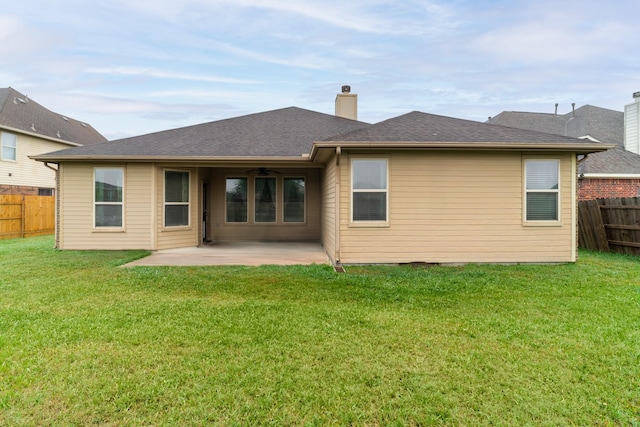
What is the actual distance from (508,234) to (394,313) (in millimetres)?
4770

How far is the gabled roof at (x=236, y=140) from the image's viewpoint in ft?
32.1

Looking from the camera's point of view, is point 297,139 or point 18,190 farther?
point 18,190

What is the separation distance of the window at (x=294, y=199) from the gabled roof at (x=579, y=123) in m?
11.7

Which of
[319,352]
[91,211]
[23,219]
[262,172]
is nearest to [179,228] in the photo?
[91,211]

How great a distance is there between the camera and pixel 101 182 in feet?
32.5

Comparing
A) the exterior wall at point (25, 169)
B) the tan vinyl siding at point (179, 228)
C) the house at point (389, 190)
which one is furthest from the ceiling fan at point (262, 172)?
the exterior wall at point (25, 169)

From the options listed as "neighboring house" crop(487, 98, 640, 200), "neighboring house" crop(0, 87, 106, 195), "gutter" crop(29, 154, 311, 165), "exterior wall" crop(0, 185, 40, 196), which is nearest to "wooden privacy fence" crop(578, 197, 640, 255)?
"neighboring house" crop(487, 98, 640, 200)

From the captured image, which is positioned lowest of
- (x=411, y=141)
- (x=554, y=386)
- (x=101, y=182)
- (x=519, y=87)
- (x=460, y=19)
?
(x=554, y=386)

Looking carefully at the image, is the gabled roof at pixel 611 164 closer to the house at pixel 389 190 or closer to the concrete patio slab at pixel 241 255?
the house at pixel 389 190

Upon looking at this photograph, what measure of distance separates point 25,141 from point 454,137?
19741 mm

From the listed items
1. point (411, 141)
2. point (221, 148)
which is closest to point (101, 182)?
point (221, 148)

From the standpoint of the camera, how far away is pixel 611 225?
9672 millimetres

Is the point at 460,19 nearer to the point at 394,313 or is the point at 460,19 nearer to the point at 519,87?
the point at 394,313

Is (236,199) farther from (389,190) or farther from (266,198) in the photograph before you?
(389,190)
